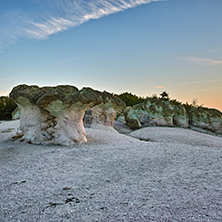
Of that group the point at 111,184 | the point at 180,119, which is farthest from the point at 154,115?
the point at 111,184

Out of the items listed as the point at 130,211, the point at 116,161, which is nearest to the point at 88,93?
the point at 116,161

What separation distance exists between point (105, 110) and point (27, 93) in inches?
211

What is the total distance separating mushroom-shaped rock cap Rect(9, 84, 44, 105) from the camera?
258 inches

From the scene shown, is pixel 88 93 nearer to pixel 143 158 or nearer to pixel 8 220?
pixel 143 158

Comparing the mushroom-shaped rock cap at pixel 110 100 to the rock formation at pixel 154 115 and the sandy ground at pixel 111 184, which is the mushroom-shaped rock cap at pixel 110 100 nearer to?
the rock formation at pixel 154 115

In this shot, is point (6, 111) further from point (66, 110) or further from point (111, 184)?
point (111, 184)

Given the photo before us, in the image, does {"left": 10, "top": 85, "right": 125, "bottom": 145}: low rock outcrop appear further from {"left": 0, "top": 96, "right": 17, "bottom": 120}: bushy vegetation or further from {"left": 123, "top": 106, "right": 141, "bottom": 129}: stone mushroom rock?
{"left": 0, "top": 96, "right": 17, "bottom": 120}: bushy vegetation

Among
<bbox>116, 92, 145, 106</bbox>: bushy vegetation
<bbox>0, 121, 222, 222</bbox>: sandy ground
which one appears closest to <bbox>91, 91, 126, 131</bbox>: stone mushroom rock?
<bbox>0, 121, 222, 222</bbox>: sandy ground

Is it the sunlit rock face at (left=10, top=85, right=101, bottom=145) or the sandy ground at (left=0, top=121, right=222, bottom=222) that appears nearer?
the sandy ground at (left=0, top=121, right=222, bottom=222)

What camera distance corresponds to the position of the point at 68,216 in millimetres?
2529

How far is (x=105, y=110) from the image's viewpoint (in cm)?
1138

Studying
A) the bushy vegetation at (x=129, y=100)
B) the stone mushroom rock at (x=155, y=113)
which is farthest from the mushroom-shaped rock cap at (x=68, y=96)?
the bushy vegetation at (x=129, y=100)

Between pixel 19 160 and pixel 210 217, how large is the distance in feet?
A: 13.7

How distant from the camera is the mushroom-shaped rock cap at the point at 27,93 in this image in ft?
21.5
